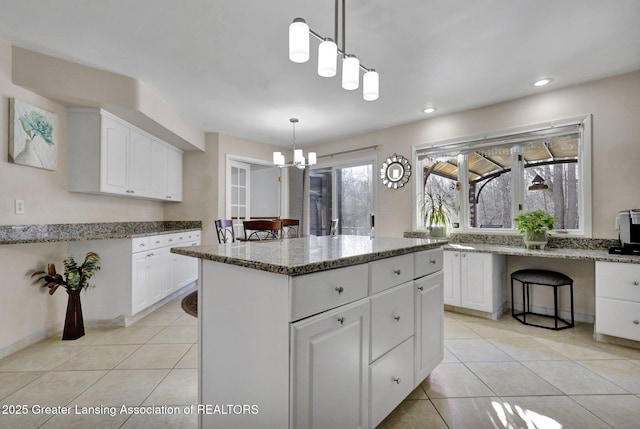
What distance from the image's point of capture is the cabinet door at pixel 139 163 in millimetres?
3516

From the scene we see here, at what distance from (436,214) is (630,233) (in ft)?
5.87

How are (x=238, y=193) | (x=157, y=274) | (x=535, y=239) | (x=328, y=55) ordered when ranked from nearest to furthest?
(x=328, y=55)
(x=535, y=239)
(x=157, y=274)
(x=238, y=193)

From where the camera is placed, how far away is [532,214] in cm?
315

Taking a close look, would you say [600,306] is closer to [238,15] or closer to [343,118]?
[343,118]

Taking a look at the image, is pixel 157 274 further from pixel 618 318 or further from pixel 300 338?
pixel 618 318

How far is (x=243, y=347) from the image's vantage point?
1181 millimetres

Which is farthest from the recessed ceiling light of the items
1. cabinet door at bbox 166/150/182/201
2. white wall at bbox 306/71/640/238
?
cabinet door at bbox 166/150/182/201

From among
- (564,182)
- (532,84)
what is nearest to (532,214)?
Answer: (564,182)

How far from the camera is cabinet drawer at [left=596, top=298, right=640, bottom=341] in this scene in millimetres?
2445

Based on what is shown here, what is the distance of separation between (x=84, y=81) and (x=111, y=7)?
1.11m

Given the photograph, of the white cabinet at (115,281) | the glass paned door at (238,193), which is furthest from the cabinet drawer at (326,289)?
the glass paned door at (238,193)

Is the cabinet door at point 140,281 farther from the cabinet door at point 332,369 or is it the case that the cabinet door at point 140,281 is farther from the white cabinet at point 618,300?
the white cabinet at point 618,300

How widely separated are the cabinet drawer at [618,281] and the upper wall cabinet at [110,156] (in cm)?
483

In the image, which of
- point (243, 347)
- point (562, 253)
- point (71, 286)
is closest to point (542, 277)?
point (562, 253)
